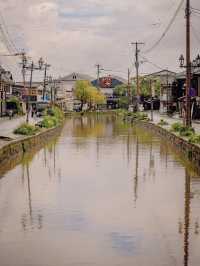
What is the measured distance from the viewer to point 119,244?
13719 mm

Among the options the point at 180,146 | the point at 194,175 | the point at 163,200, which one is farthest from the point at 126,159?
the point at 163,200

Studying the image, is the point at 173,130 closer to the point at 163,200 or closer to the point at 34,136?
the point at 34,136

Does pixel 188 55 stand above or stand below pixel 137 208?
above

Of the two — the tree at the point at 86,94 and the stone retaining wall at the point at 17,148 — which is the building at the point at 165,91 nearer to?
the tree at the point at 86,94

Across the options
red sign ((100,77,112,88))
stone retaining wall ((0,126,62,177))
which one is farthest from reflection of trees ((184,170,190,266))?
red sign ((100,77,112,88))

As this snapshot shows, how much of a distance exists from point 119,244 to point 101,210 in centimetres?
419

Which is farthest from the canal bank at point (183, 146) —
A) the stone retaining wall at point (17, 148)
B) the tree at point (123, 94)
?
the tree at point (123, 94)

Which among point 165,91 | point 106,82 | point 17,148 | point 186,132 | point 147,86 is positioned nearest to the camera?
point 17,148

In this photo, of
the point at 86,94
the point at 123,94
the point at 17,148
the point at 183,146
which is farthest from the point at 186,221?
the point at 123,94

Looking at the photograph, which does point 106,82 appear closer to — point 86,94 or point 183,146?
point 86,94

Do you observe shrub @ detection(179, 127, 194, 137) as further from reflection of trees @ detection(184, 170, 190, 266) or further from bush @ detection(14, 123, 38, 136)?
reflection of trees @ detection(184, 170, 190, 266)

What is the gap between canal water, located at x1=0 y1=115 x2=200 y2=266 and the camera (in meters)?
12.8

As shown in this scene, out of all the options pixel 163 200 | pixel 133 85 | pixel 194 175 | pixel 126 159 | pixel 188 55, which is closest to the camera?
pixel 163 200

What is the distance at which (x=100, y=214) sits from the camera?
1723cm
